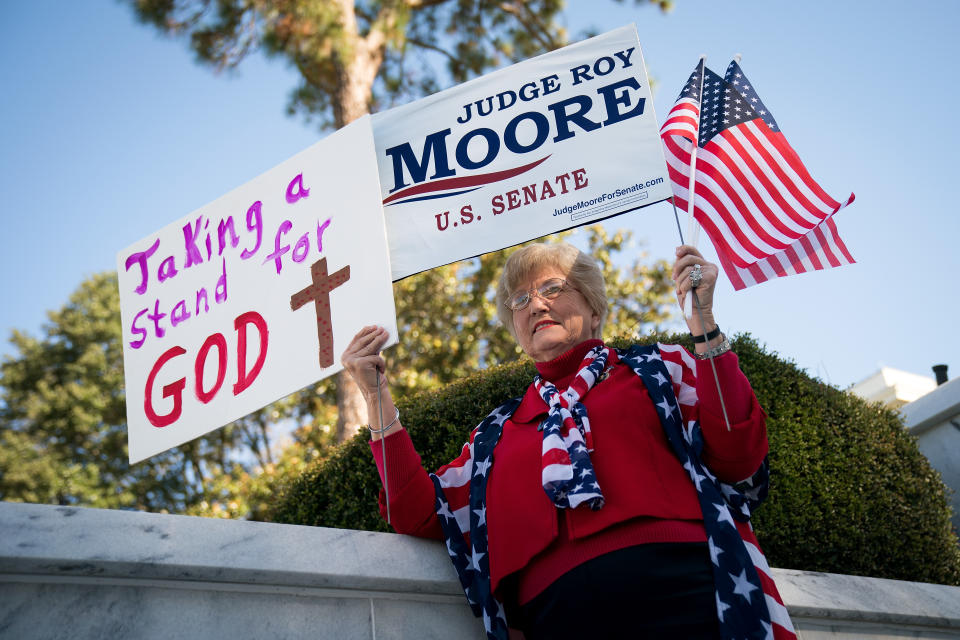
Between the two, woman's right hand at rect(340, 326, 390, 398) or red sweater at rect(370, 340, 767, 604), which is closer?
red sweater at rect(370, 340, 767, 604)

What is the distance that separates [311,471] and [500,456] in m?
2.30

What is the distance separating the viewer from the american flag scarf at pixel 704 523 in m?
2.17

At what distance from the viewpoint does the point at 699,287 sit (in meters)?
2.43

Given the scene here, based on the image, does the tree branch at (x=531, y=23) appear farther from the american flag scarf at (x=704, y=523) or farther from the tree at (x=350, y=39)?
the american flag scarf at (x=704, y=523)

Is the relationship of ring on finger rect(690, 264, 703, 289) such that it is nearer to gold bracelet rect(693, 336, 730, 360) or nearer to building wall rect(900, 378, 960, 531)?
gold bracelet rect(693, 336, 730, 360)

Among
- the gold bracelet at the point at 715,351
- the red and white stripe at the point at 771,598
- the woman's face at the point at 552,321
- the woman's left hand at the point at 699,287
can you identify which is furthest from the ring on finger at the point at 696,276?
the red and white stripe at the point at 771,598

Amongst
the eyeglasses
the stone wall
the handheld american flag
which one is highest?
the handheld american flag

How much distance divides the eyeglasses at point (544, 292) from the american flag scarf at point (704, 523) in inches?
12.7

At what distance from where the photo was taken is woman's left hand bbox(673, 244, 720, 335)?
2.41 meters

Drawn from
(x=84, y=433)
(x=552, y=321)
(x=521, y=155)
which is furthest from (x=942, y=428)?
(x=84, y=433)

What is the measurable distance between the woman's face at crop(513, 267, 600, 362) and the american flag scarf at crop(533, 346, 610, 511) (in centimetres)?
12

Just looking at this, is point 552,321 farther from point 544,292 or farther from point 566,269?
point 566,269

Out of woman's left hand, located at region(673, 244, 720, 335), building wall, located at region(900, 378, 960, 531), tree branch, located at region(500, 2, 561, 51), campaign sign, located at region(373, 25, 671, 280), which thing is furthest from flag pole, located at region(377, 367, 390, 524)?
tree branch, located at region(500, 2, 561, 51)

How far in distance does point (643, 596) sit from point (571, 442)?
47cm
